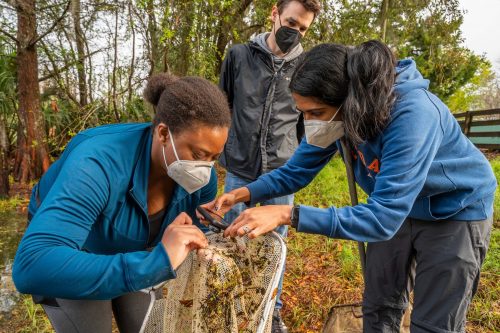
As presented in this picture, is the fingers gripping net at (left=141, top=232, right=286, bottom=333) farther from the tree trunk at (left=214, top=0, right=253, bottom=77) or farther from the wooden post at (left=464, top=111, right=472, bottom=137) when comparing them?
the wooden post at (left=464, top=111, right=472, bottom=137)

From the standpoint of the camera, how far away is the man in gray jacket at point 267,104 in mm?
2514

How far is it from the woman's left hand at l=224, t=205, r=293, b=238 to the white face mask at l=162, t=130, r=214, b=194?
26 cm

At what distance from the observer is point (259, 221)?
1.33m

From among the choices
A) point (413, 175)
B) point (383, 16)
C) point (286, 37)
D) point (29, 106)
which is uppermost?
point (383, 16)

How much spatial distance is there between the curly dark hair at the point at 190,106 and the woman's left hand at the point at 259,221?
0.35 metres

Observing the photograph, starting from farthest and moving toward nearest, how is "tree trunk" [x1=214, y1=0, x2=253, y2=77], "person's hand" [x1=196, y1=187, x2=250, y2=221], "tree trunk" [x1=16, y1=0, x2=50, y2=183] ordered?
"tree trunk" [x1=16, y1=0, x2=50, y2=183] < "tree trunk" [x1=214, y1=0, x2=253, y2=77] < "person's hand" [x1=196, y1=187, x2=250, y2=221]

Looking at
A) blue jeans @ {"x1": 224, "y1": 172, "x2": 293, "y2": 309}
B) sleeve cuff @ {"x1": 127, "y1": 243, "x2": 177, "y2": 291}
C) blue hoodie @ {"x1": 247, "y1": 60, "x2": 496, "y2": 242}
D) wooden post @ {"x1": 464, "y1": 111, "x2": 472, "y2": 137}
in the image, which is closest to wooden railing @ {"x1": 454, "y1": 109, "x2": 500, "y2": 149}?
wooden post @ {"x1": 464, "y1": 111, "x2": 472, "y2": 137}

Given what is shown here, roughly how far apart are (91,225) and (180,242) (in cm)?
29

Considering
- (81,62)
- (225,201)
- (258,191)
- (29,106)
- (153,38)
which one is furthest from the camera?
(81,62)

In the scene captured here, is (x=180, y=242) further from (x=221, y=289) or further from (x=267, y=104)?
(x=267, y=104)

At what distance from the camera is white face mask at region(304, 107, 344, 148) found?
5.26 ft

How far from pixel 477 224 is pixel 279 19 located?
1703 mm

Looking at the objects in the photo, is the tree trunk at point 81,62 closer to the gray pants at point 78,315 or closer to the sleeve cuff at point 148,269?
the gray pants at point 78,315

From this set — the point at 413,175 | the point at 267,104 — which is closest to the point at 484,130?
the point at 267,104
